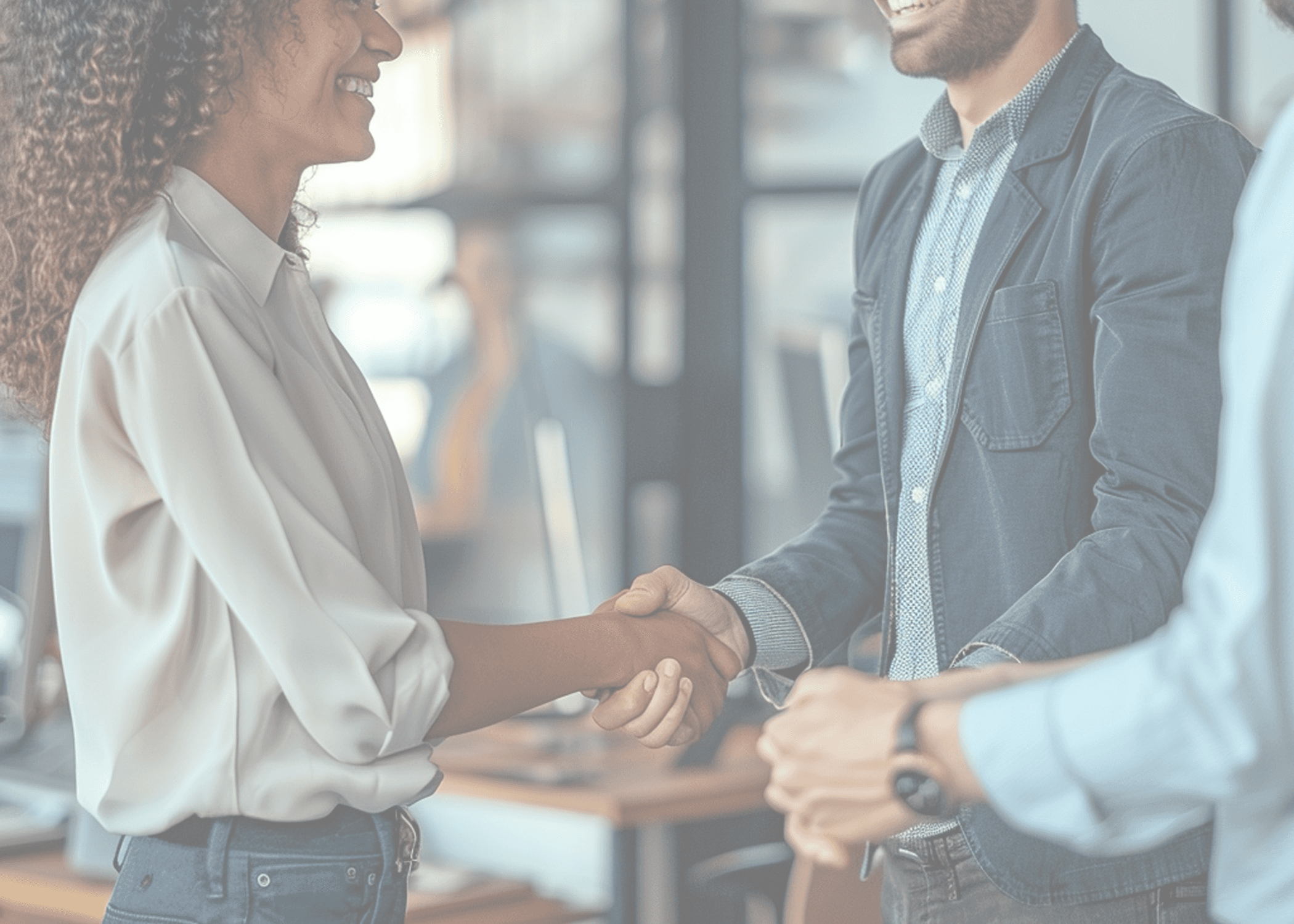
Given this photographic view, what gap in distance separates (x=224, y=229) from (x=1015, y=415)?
816 mm

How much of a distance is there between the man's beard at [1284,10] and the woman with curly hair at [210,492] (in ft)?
2.94

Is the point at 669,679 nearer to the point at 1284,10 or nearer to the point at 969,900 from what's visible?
the point at 969,900

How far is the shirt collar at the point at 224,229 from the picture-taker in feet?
4.64

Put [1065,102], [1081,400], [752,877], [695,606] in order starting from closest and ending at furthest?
1. [1081,400]
2. [1065,102]
3. [695,606]
4. [752,877]

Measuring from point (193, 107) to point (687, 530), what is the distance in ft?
8.65

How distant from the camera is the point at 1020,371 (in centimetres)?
150

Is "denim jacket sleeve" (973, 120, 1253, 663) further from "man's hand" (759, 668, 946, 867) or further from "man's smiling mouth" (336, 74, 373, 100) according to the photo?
"man's smiling mouth" (336, 74, 373, 100)

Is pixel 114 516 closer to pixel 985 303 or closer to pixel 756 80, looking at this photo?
pixel 985 303

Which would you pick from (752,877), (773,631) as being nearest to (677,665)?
(773,631)

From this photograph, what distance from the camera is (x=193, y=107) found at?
56.3 inches

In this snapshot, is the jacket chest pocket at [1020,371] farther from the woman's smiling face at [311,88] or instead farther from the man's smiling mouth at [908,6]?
the woman's smiling face at [311,88]

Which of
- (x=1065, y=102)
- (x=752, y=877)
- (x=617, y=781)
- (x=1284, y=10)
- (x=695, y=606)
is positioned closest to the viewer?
(x=1284, y=10)

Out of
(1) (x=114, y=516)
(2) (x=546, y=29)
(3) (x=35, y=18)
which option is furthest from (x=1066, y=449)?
(2) (x=546, y=29)

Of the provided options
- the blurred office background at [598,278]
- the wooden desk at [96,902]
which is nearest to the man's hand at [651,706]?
the wooden desk at [96,902]
